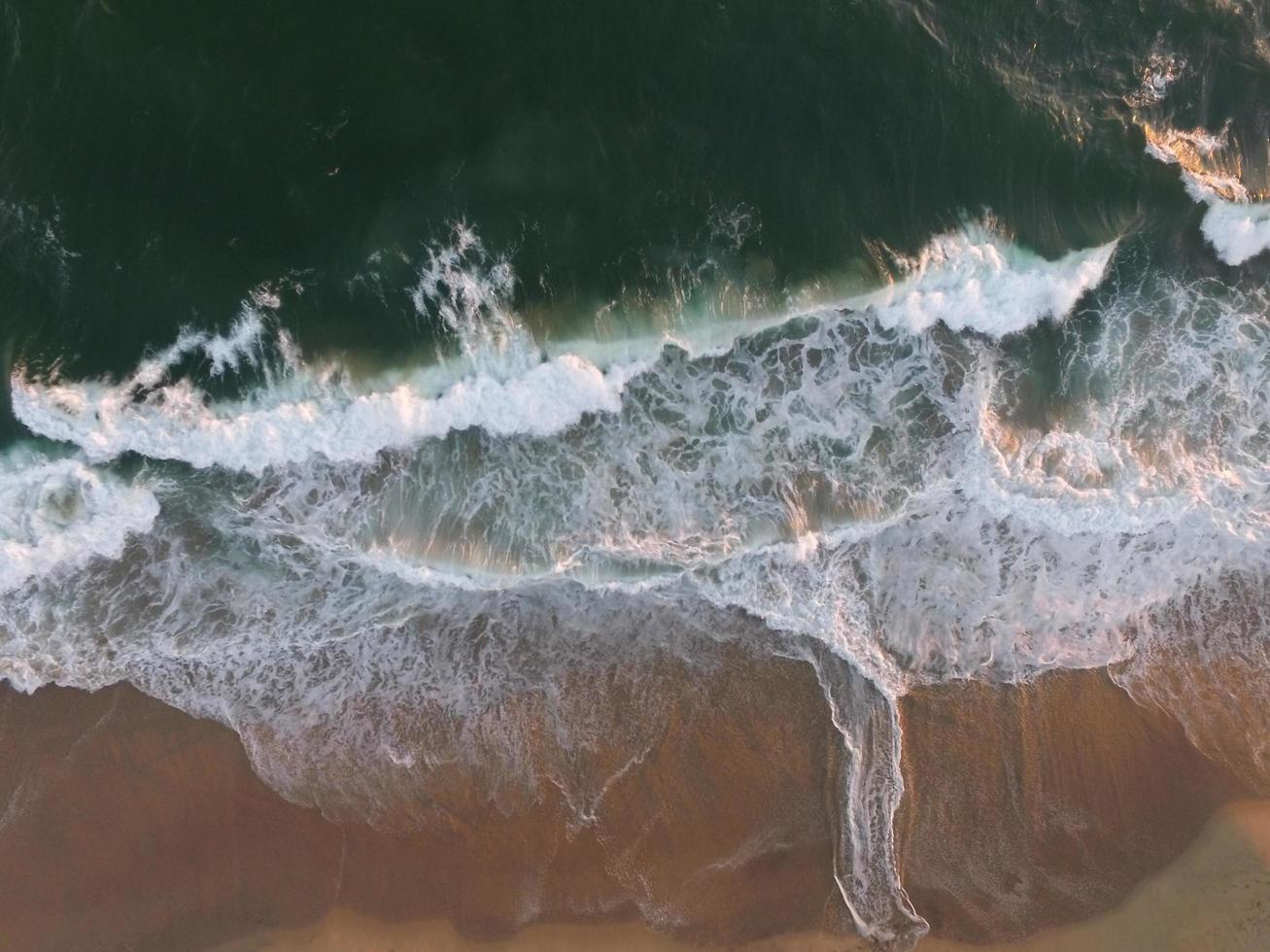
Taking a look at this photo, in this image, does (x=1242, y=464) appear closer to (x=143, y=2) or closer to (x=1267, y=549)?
(x=1267, y=549)

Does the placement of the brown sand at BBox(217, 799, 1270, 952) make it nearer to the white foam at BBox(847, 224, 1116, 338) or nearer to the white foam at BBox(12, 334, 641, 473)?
the white foam at BBox(12, 334, 641, 473)

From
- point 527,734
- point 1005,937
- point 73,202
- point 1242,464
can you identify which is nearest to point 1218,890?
point 1005,937

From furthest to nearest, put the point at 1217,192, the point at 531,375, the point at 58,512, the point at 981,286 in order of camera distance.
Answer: the point at 1217,192 < the point at 981,286 < the point at 531,375 < the point at 58,512

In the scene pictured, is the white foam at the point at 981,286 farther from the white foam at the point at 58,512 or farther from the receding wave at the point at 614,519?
the white foam at the point at 58,512

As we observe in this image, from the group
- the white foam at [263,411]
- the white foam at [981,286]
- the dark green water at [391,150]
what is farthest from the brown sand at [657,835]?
the dark green water at [391,150]

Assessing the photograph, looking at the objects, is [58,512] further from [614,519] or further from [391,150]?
[614,519]

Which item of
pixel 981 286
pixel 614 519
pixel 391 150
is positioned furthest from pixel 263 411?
pixel 981 286

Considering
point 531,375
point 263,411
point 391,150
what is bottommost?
point 263,411
